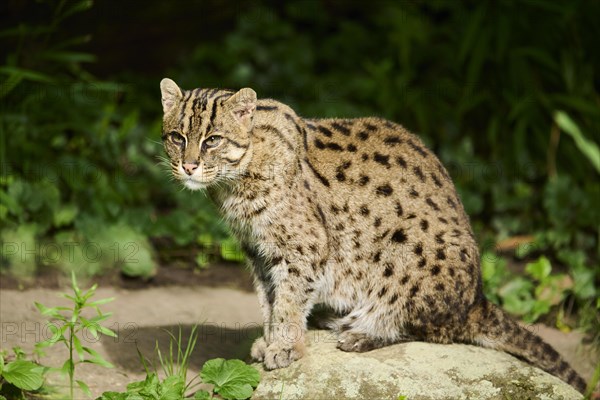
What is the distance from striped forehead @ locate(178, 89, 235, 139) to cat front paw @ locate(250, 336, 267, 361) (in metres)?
1.52

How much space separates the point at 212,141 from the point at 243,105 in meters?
0.31

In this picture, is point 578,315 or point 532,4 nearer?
point 578,315

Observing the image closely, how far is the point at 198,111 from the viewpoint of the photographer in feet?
18.3

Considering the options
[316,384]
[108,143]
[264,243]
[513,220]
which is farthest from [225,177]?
[513,220]

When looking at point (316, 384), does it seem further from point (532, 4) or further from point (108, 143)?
point (532, 4)

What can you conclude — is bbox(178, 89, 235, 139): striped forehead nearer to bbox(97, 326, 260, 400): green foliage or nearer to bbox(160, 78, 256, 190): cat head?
bbox(160, 78, 256, 190): cat head

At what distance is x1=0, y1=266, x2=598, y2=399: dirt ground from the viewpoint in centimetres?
593

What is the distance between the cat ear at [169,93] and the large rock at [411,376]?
6.17 ft

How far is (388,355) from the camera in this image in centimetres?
580

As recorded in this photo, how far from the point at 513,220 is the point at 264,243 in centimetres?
405

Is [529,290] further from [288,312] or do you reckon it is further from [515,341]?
[288,312]

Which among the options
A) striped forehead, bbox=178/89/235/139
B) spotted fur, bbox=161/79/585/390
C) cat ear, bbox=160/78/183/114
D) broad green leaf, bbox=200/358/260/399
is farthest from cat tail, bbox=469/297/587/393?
cat ear, bbox=160/78/183/114

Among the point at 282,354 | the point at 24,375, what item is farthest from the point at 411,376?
the point at 24,375

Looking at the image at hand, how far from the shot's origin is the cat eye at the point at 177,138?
5.58 meters
